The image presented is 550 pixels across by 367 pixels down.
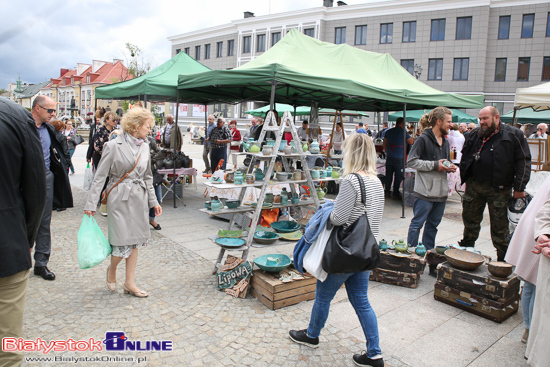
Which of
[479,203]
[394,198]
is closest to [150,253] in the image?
[479,203]

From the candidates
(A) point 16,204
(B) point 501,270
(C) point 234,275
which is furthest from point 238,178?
(A) point 16,204

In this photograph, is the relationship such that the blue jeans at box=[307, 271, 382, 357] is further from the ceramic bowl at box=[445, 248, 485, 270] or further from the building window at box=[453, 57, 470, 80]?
the building window at box=[453, 57, 470, 80]

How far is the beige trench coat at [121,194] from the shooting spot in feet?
12.3

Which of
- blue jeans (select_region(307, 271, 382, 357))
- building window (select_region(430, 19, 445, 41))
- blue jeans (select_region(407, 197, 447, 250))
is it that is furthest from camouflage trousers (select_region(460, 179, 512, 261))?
building window (select_region(430, 19, 445, 41))

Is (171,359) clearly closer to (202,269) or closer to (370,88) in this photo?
(202,269)

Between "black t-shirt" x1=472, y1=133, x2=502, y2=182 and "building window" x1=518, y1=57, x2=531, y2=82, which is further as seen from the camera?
"building window" x1=518, y1=57, x2=531, y2=82

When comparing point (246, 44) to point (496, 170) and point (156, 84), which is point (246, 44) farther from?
point (496, 170)

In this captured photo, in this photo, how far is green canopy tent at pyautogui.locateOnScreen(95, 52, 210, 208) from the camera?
28.7ft

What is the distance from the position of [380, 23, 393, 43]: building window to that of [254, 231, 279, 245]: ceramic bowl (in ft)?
110

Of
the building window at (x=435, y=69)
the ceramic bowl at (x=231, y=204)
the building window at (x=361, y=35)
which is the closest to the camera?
the ceramic bowl at (x=231, y=204)

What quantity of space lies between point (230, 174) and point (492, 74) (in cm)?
3265

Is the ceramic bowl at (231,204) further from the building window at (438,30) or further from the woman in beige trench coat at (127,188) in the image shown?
the building window at (438,30)

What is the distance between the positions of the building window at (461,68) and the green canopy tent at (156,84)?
27658 millimetres

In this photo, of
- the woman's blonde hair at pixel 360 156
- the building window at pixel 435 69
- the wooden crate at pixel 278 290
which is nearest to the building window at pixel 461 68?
the building window at pixel 435 69
